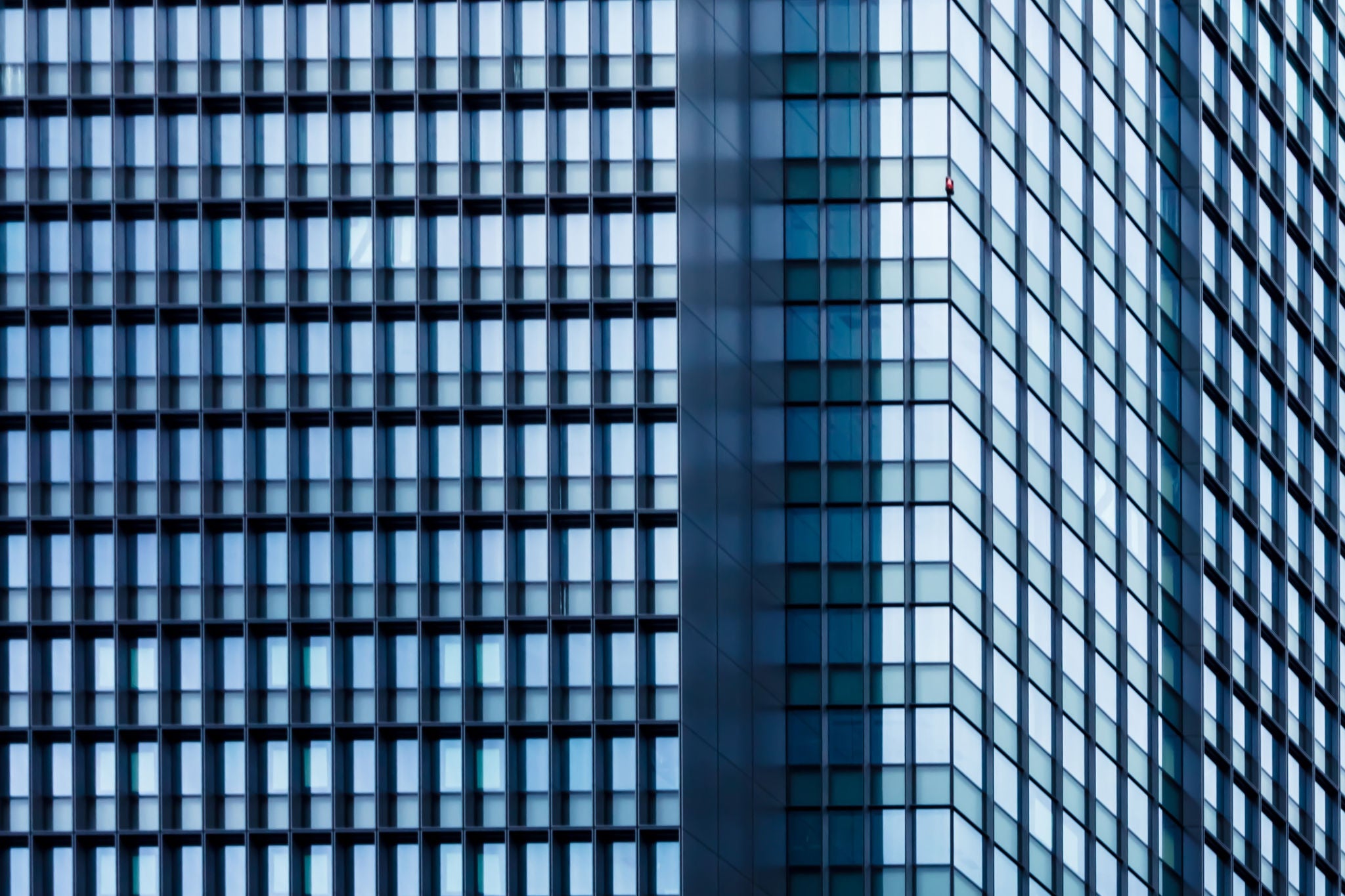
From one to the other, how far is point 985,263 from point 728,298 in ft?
21.8

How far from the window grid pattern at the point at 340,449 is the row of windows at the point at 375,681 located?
7 centimetres

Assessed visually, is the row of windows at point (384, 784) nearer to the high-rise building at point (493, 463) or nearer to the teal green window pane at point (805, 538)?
the high-rise building at point (493, 463)

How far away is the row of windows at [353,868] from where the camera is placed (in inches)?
1804

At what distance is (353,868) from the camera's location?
46.1 metres

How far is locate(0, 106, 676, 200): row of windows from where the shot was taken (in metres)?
47.4

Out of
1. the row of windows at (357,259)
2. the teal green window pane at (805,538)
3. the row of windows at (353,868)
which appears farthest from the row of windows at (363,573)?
the teal green window pane at (805,538)

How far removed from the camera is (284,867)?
46.1m

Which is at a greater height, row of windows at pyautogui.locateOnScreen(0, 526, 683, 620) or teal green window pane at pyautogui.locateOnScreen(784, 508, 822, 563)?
teal green window pane at pyautogui.locateOnScreen(784, 508, 822, 563)

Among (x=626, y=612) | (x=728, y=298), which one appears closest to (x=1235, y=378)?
(x=728, y=298)

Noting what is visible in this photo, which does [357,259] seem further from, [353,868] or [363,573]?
[353,868]

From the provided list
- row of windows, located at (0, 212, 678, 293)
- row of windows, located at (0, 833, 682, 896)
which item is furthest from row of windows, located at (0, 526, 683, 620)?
row of windows, located at (0, 212, 678, 293)

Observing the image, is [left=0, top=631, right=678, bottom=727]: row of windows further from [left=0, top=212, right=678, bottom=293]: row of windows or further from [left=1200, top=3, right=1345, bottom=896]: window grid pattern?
[left=1200, top=3, right=1345, bottom=896]: window grid pattern

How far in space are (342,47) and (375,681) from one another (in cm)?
1200

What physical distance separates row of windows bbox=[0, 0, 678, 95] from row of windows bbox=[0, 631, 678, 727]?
10392 millimetres
